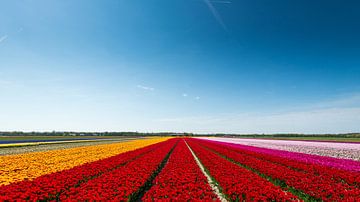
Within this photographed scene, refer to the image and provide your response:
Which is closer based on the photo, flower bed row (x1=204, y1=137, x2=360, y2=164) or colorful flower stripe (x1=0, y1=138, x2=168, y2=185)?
colorful flower stripe (x1=0, y1=138, x2=168, y2=185)

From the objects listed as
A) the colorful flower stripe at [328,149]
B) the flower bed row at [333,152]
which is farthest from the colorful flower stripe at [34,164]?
the colorful flower stripe at [328,149]

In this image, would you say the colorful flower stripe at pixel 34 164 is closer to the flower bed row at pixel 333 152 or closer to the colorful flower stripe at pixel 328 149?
the flower bed row at pixel 333 152

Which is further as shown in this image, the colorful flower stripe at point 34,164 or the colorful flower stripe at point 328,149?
the colorful flower stripe at point 328,149

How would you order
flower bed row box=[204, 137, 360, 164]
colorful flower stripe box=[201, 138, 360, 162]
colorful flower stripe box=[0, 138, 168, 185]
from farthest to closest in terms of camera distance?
colorful flower stripe box=[201, 138, 360, 162]
flower bed row box=[204, 137, 360, 164]
colorful flower stripe box=[0, 138, 168, 185]

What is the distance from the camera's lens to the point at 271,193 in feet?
24.2

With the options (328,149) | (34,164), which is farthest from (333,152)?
(34,164)

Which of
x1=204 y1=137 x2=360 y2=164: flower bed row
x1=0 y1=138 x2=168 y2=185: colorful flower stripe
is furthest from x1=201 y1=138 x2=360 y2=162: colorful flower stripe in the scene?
x1=0 y1=138 x2=168 y2=185: colorful flower stripe

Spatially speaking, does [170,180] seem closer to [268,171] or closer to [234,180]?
[234,180]

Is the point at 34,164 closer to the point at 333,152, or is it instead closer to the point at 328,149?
the point at 333,152

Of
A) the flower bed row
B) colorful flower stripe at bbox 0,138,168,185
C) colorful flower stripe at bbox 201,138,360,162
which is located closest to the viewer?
colorful flower stripe at bbox 0,138,168,185

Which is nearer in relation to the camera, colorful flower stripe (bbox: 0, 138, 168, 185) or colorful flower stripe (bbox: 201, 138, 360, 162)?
colorful flower stripe (bbox: 0, 138, 168, 185)

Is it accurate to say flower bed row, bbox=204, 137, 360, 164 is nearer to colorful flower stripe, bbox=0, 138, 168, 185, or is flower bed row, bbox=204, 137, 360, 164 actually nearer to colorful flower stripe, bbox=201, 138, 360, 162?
colorful flower stripe, bbox=201, 138, 360, 162

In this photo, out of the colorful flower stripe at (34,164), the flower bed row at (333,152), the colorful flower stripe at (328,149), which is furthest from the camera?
the colorful flower stripe at (328,149)

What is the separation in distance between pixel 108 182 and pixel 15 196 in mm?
3169
